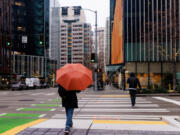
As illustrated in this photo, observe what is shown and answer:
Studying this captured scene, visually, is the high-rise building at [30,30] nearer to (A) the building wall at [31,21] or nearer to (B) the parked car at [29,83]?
(A) the building wall at [31,21]

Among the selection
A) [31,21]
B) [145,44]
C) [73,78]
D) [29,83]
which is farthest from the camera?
[31,21]

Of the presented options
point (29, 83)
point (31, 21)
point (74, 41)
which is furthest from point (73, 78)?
point (74, 41)

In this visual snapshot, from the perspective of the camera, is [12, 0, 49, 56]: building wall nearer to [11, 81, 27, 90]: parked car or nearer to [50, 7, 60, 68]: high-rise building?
[50, 7, 60, 68]: high-rise building

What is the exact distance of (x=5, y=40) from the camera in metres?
67.0

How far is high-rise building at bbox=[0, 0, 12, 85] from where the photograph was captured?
65500 millimetres

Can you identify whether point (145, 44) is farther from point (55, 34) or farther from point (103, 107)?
point (55, 34)

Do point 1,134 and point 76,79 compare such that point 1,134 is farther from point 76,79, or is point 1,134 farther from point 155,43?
point 155,43

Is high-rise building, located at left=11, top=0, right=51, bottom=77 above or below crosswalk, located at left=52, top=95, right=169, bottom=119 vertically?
above

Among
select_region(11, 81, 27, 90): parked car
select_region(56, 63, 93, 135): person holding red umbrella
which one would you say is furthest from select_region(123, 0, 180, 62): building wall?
select_region(56, 63, 93, 135): person holding red umbrella

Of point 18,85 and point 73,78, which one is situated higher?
point 73,78

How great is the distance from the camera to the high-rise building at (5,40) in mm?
65500

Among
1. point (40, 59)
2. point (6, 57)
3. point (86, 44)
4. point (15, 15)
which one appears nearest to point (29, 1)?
point (15, 15)

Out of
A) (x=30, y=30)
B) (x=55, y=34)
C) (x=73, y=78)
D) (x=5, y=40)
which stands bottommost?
(x=73, y=78)

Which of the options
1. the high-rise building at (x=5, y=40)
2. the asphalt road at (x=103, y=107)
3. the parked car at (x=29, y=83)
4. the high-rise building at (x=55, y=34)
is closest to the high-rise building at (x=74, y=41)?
the high-rise building at (x=55, y=34)
